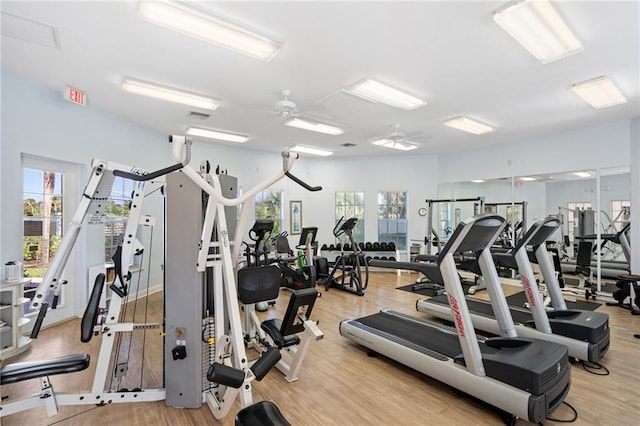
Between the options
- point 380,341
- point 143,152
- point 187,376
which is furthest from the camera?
point 143,152

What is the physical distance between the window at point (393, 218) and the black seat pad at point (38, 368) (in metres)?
6.93

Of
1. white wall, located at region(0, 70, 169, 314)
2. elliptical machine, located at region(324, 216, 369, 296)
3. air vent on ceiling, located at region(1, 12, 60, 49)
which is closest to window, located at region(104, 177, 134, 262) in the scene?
white wall, located at region(0, 70, 169, 314)

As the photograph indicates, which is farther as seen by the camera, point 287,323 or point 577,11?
point 287,323

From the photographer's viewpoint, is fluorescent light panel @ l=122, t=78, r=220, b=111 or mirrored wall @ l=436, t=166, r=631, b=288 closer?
fluorescent light panel @ l=122, t=78, r=220, b=111

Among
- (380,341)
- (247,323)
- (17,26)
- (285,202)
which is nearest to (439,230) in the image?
(285,202)

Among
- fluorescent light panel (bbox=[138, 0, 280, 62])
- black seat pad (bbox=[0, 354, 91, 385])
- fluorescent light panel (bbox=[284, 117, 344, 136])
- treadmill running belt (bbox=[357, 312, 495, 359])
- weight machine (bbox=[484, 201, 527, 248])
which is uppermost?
fluorescent light panel (bbox=[284, 117, 344, 136])

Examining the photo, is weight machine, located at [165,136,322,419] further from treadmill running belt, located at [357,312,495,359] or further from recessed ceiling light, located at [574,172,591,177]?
recessed ceiling light, located at [574,172,591,177]

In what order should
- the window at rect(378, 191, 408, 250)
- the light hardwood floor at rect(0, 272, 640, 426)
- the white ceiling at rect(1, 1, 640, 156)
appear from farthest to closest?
the window at rect(378, 191, 408, 250)
the white ceiling at rect(1, 1, 640, 156)
the light hardwood floor at rect(0, 272, 640, 426)

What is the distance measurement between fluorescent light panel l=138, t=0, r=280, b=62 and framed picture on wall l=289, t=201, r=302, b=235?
16.9ft

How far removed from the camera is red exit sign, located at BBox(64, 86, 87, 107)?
3.52m

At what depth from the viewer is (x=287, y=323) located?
8.78ft

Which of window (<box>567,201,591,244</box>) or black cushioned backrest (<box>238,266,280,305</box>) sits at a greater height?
window (<box>567,201,591,244</box>)

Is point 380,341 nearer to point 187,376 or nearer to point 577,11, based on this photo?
point 187,376

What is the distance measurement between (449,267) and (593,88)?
3.18 m
